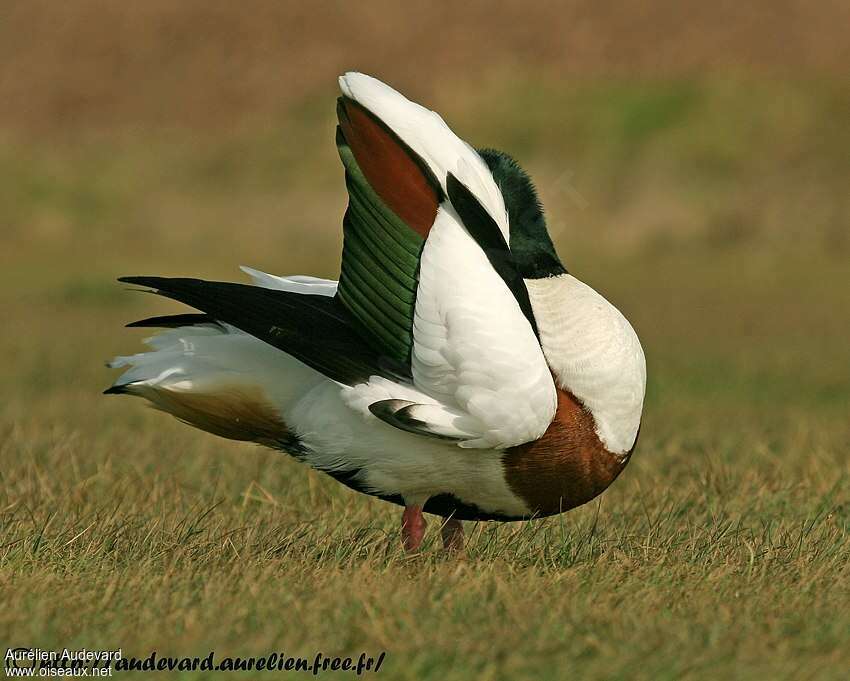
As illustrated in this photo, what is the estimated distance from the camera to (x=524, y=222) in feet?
12.0

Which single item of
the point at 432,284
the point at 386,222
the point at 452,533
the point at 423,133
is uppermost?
the point at 423,133

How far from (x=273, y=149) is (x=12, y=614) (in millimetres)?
15828

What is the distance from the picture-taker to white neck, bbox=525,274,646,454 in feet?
11.3

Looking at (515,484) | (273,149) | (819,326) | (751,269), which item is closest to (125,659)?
(515,484)

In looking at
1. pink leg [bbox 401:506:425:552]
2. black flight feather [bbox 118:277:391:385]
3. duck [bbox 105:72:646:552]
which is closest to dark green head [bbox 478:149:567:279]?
duck [bbox 105:72:646:552]

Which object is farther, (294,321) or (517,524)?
(517,524)

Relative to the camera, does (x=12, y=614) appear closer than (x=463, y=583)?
Yes

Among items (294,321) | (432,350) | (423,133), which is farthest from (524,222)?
(294,321)

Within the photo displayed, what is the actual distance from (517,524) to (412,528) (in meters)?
0.51

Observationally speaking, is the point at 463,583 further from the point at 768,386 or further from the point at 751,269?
the point at 751,269

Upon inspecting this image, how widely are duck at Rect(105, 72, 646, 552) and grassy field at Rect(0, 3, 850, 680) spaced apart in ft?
0.75

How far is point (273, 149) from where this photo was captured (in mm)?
18484

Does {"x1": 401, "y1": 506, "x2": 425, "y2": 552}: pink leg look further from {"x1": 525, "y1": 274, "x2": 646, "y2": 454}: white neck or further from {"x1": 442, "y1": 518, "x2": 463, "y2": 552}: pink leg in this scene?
{"x1": 525, "y1": 274, "x2": 646, "y2": 454}: white neck

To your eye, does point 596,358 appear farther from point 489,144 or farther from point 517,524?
point 489,144
